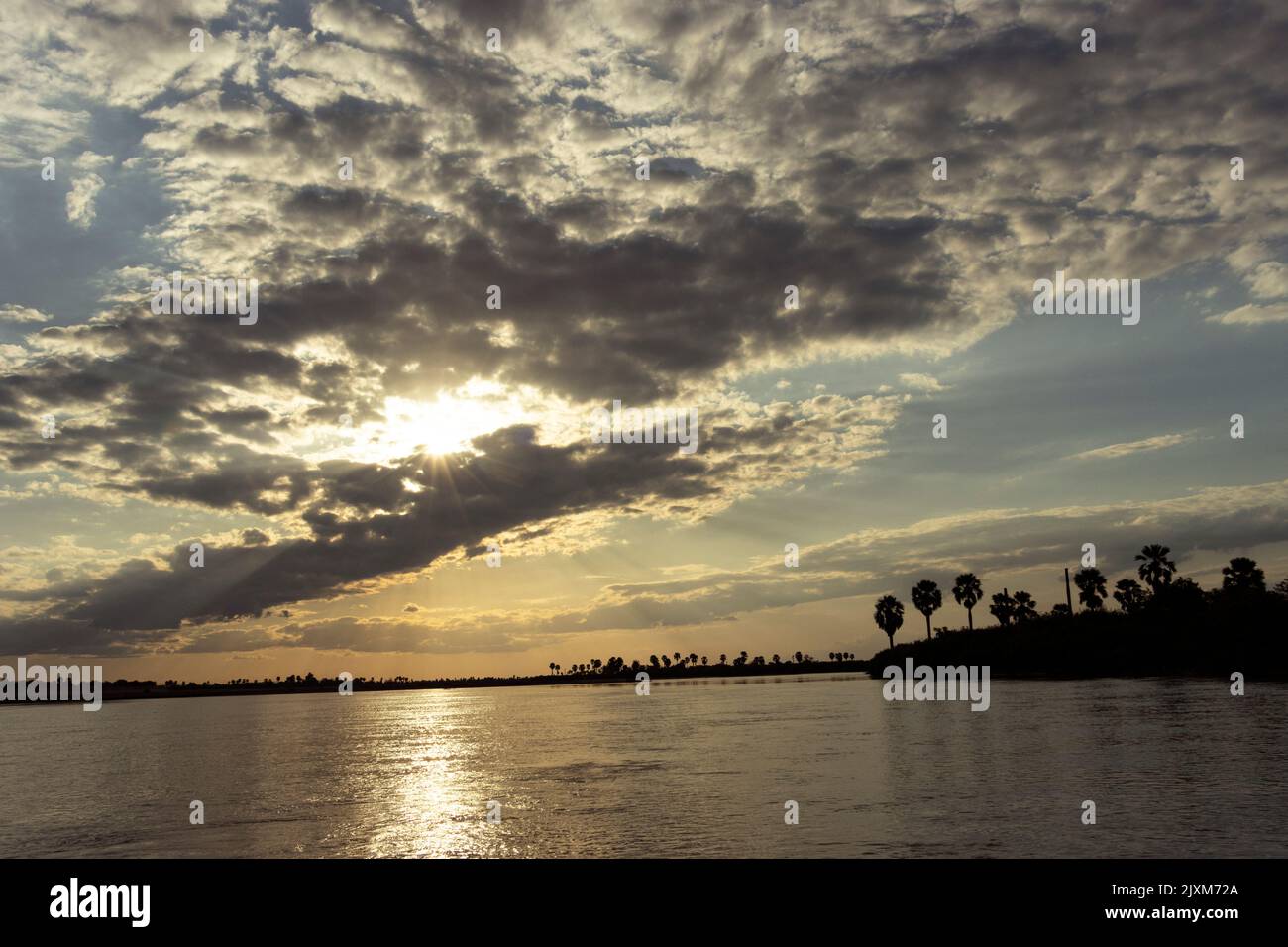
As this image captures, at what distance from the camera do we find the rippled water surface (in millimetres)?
29975

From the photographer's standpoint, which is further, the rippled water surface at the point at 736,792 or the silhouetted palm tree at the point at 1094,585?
the silhouetted palm tree at the point at 1094,585

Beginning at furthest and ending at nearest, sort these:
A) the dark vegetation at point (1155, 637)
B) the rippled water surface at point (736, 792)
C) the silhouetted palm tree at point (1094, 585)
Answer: the silhouetted palm tree at point (1094, 585) → the dark vegetation at point (1155, 637) → the rippled water surface at point (736, 792)

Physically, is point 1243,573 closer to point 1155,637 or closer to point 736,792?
point 1155,637

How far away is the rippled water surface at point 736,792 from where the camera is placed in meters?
30.0

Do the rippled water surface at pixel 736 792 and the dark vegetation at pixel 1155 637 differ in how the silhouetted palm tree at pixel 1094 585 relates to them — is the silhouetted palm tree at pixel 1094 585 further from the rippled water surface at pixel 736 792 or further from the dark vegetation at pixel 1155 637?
the rippled water surface at pixel 736 792

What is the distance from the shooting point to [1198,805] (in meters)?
32.7

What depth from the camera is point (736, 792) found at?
41.1 metres

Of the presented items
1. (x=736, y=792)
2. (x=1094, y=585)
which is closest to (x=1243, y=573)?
(x=1094, y=585)

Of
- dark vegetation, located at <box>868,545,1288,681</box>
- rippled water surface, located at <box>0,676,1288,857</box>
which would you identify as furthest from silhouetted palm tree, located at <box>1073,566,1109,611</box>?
rippled water surface, located at <box>0,676,1288,857</box>

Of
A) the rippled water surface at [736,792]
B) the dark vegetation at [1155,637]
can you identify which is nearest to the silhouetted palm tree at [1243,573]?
the dark vegetation at [1155,637]

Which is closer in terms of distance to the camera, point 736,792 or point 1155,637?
point 736,792

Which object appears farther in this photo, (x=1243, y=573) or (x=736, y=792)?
(x=1243, y=573)
